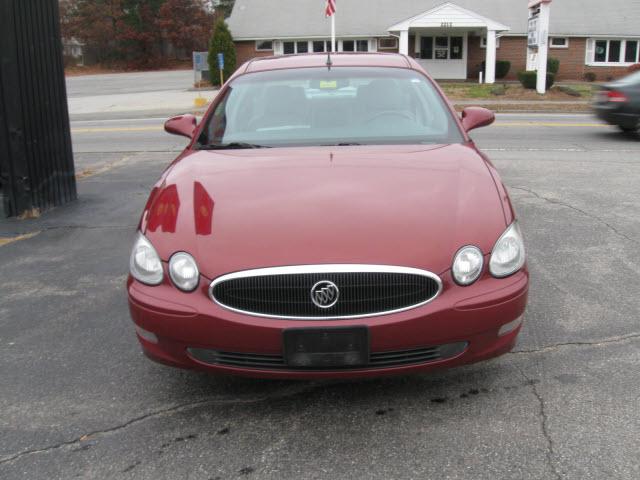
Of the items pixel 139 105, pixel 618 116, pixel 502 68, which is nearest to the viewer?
pixel 618 116

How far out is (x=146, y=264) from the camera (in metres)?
3.25

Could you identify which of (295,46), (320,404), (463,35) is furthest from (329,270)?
(295,46)

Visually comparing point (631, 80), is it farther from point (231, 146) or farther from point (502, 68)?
point (502, 68)

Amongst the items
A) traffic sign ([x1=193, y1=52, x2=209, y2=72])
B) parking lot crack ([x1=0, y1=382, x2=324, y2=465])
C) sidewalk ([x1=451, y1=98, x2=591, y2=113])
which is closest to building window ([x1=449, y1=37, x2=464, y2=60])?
traffic sign ([x1=193, y1=52, x2=209, y2=72])

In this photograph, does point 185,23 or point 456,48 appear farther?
point 185,23

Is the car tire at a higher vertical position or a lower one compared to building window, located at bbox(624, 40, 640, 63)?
lower

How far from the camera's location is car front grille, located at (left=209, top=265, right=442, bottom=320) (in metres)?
2.97

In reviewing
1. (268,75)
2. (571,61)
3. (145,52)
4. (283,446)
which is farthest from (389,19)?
(283,446)

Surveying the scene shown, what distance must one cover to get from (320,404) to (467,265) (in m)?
1.01

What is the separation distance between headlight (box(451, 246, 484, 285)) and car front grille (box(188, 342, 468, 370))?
0.97 feet

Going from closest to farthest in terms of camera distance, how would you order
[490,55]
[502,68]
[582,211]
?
[582,211]
[490,55]
[502,68]

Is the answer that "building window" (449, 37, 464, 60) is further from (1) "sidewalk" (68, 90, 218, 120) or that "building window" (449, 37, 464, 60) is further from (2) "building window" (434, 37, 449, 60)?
(1) "sidewalk" (68, 90, 218, 120)

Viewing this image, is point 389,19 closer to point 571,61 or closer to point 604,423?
point 571,61

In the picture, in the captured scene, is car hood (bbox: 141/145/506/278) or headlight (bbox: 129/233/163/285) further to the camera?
headlight (bbox: 129/233/163/285)
